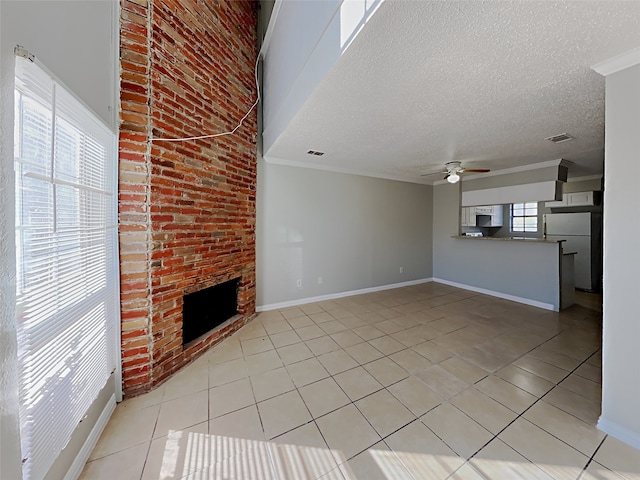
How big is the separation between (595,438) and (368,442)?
4.60 ft

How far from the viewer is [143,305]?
6.00 feet

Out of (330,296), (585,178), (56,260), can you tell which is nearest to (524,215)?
(585,178)

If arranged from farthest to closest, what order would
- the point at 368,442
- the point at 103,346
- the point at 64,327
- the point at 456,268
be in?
the point at 456,268, the point at 103,346, the point at 368,442, the point at 64,327

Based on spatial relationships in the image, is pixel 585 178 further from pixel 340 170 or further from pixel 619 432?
pixel 619 432

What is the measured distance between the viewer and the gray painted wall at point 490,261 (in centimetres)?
380

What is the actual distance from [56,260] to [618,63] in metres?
3.22

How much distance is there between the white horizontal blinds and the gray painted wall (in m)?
5.42

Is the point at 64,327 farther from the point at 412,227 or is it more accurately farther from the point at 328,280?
the point at 412,227

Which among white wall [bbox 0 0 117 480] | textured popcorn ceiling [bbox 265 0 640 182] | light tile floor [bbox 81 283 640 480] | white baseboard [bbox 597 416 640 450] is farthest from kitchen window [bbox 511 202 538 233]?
white wall [bbox 0 0 117 480]

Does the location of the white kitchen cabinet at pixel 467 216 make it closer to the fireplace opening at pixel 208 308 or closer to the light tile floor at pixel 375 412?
the light tile floor at pixel 375 412

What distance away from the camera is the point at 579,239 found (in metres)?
4.78

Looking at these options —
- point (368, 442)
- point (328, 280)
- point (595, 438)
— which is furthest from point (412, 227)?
point (368, 442)

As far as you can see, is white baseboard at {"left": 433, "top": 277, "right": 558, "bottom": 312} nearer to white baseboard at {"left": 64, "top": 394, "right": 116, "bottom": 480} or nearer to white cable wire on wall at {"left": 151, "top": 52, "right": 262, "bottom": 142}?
white cable wire on wall at {"left": 151, "top": 52, "right": 262, "bottom": 142}

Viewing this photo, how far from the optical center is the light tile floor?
1308 mm
